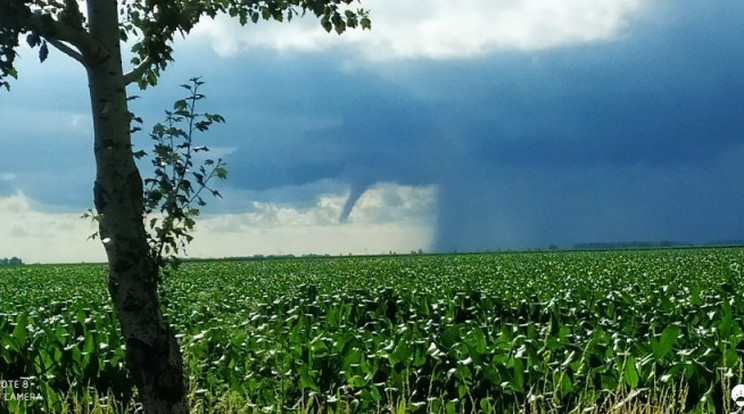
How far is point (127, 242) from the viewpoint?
17.4 ft

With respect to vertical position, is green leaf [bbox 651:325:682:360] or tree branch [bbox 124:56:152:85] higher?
tree branch [bbox 124:56:152:85]

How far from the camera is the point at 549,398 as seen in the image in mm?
7559

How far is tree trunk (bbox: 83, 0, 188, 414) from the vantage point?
5.30 metres

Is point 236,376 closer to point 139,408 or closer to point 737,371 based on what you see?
point 139,408

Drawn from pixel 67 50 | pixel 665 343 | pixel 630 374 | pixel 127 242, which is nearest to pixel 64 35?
pixel 67 50

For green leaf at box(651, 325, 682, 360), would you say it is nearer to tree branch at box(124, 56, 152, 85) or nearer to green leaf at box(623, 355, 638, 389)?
green leaf at box(623, 355, 638, 389)

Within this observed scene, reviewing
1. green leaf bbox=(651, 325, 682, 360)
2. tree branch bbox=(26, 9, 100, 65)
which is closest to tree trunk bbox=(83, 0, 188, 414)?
tree branch bbox=(26, 9, 100, 65)

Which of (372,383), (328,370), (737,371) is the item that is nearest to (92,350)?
(328,370)

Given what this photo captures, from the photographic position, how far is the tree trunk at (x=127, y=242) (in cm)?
530

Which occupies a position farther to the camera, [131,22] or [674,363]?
[674,363]

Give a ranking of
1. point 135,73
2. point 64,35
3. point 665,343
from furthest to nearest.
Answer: point 665,343, point 135,73, point 64,35

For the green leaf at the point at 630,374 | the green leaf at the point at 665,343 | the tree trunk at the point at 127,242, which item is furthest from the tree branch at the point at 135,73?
the green leaf at the point at 665,343

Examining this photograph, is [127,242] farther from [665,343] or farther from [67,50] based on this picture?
[665,343]

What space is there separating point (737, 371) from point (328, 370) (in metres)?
4.22
